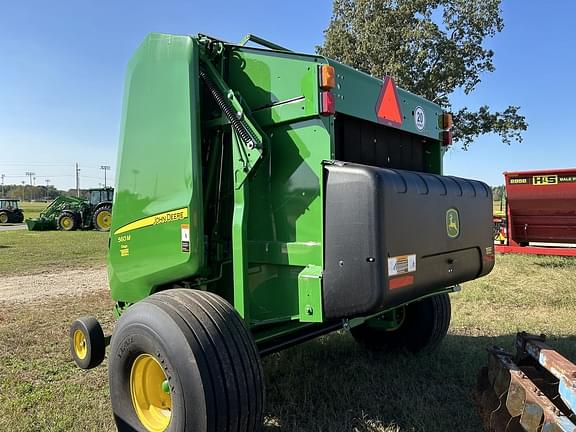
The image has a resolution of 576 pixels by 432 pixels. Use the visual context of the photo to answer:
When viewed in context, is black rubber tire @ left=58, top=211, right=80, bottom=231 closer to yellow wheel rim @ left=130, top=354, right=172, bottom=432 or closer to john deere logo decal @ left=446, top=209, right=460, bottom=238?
yellow wheel rim @ left=130, top=354, right=172, bottom=432

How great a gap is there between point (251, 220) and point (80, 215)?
21.6 m

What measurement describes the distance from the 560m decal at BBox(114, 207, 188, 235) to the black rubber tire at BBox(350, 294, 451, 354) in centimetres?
215

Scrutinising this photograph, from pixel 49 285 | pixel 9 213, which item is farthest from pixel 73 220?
pixel 49 285

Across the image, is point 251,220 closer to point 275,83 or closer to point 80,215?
A: point 275,83

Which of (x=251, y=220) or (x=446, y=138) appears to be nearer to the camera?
(x=251, y=220)

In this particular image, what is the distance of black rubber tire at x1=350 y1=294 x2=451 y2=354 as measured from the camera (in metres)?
4.02

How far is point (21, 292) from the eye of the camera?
7293 mm

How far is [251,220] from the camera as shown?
278 cm

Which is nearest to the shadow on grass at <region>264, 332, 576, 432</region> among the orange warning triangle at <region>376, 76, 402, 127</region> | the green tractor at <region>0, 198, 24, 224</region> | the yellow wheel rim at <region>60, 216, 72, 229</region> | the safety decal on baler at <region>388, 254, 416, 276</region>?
the safety decal on baler at <region>388, 254, 416, 276</region>

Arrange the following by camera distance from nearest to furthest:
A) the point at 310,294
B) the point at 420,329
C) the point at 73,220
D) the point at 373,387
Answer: the point at 310,294, the point at 373,387, the point at 420,329, the point at 73,220

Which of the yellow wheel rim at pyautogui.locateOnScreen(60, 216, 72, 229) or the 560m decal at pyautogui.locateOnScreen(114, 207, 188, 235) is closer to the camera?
the 560m decal at pyautogui.locateOnScreen(114, 207, 188, 235)

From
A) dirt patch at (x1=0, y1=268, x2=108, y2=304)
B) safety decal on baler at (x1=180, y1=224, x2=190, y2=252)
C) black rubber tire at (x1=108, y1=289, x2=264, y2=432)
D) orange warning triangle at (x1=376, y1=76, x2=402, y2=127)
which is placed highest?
orange warning triangle at (x1=376, y1=76, x2=402, y2=127)

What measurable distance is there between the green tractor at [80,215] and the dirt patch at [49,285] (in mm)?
12622

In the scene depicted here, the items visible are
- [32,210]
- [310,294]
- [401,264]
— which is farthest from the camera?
[32,210]
